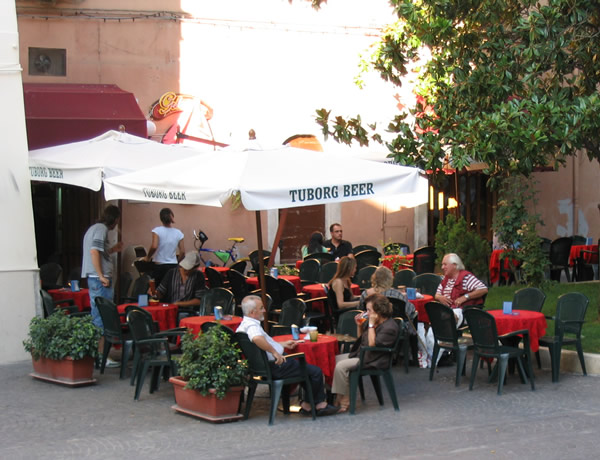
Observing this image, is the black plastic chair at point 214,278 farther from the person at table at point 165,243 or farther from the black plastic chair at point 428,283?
the black plastic chair at point 428,283

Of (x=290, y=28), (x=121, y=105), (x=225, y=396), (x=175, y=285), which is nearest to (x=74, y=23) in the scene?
(x=121, y=105)

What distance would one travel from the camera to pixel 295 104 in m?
18.4

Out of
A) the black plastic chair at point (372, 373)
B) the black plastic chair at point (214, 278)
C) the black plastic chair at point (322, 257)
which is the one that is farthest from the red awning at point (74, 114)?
the black plastic chair at point (372, 373)

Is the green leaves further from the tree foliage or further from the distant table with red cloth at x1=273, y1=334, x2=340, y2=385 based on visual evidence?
the tree foliage

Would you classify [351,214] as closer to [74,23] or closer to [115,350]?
[74,23]

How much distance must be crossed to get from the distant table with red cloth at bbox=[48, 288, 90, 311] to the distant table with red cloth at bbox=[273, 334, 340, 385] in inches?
177

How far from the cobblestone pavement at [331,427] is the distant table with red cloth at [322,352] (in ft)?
1.55

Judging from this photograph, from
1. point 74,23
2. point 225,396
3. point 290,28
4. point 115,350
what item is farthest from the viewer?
point 290,28

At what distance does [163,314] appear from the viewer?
34.8 ft

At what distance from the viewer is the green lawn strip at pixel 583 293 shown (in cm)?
1104

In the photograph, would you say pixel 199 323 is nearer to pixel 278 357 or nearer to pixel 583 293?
pixel 278 357

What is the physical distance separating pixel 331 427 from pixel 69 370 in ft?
10.6

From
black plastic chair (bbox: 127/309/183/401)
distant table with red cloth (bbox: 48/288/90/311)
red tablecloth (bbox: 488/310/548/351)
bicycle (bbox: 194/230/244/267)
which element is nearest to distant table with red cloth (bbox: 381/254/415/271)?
bicycle (bbox: 194/230/244/267)

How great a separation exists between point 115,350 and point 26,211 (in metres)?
2.11
